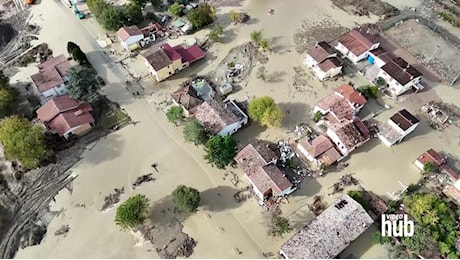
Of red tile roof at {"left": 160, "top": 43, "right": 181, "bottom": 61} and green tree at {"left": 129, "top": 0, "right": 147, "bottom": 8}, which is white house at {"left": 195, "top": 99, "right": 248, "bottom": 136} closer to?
red tile roof at {"left": 160, "top": 43, "right": 181, "bottom": 61}

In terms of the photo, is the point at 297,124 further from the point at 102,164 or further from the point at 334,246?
the point at 102,164

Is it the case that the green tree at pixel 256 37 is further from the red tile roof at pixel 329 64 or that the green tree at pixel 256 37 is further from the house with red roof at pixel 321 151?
the house with red roof at pixel 321 151

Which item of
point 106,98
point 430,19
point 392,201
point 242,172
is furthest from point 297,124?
point 430,19

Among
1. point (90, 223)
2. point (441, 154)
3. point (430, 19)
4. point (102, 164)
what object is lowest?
point (90, 223)

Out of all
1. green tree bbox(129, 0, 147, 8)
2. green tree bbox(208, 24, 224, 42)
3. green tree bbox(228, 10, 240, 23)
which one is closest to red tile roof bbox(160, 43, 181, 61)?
green tree bbox(208, 24, 224, 42)

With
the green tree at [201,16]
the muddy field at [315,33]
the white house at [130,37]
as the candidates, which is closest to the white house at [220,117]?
the muddy field at [315,33]

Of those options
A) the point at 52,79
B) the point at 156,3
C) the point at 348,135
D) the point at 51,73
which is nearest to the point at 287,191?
the point at 348,135
